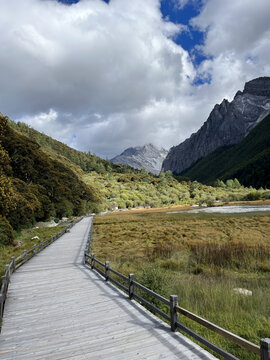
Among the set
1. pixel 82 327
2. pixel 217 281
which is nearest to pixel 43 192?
pixel 217 281

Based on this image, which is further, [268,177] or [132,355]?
[268,177]

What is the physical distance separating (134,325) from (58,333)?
1.79 m

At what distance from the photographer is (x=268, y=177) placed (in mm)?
155625

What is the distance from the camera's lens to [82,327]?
578 centimetres

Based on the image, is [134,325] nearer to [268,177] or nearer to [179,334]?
[179,334]

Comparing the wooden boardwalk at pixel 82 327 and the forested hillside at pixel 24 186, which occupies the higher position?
the forested hillside at pixel 24 186

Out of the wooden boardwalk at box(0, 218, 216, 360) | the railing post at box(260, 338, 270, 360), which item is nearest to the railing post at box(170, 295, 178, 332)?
the wooden boardwalk at box(0, 218, 216, 360)

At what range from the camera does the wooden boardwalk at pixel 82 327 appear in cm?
459

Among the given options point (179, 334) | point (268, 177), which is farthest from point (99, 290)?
point (268, 177)

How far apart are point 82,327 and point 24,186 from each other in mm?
28420

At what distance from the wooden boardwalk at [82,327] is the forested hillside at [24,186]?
13.8 metres

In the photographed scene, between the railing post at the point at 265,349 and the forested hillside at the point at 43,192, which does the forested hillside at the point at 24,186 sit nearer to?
the forested hillside at the point at 43,192

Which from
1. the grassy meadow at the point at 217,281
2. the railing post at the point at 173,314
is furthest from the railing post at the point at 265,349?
the railing post at the point at 173,314

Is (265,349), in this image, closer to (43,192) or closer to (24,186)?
(24,186)
